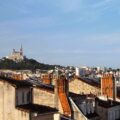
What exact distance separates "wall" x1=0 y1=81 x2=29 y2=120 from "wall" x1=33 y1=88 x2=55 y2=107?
1257cm

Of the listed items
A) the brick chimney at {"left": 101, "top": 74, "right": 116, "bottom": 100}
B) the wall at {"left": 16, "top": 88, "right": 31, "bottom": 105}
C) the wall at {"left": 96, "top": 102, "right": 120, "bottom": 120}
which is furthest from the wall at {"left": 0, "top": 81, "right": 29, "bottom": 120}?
the brick chimney at {"left": 101, "top": 74, "right": 116, "bottom": 100}

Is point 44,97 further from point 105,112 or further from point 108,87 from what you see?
point 108,87

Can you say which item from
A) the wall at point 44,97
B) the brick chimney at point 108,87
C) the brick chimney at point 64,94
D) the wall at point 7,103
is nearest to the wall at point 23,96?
the wall at point 7,103

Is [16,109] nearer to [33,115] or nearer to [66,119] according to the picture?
[33,115]

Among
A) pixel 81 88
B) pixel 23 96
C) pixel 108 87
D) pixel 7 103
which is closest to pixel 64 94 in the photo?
pixel 23 96

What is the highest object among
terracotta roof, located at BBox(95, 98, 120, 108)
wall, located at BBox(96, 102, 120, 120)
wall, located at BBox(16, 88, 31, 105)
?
wall, located at BBox(16, 88, 31, 105)

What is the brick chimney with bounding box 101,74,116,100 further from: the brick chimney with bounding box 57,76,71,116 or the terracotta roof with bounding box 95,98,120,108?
the brick chimney with bounding box 57,76,71,116

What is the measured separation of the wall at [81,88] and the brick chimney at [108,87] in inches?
128

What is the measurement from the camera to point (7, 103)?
3634cm

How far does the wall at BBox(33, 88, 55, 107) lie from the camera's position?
49216 millimetres

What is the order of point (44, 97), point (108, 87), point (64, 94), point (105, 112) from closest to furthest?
point (64, 94), point (44, 97), point (105, 112), point (108, 87)

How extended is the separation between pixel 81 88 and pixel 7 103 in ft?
100

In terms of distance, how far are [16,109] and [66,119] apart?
10421 mm

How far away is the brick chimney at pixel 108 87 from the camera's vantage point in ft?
198
